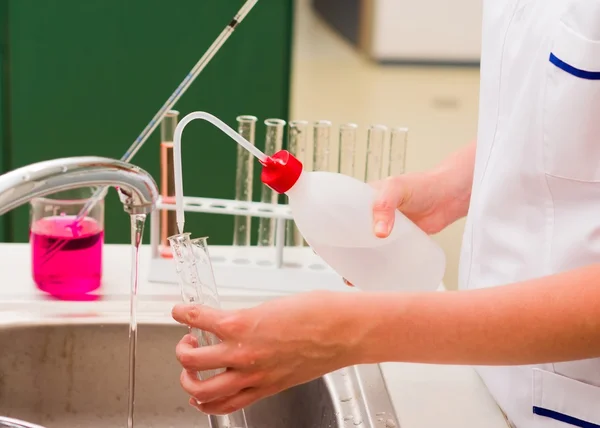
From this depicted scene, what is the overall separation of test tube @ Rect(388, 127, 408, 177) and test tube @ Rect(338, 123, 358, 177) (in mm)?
61

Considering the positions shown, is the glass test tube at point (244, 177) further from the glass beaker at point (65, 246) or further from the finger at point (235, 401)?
the finger at point (235, 401)

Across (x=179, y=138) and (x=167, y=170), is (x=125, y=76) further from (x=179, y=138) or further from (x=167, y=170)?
(x=179, y=138)

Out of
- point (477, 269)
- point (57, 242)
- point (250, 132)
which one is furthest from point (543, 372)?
point (57, 242)

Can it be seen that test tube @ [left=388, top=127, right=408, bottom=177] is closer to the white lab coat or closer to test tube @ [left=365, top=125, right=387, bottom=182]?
test tube @ [left=365, top=125, right=387, bottom=182]

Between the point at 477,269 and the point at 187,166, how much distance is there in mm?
1471

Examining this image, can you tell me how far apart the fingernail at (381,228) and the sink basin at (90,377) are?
12.5 inches

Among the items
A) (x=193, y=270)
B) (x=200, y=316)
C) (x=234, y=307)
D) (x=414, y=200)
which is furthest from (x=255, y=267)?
(x=200, y=316)

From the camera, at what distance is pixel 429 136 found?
4984mm

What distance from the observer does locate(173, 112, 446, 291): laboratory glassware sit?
0.93 m

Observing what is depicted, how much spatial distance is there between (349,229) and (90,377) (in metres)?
0.46

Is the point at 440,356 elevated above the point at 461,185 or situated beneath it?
situated beneath

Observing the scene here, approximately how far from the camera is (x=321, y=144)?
1311 mm

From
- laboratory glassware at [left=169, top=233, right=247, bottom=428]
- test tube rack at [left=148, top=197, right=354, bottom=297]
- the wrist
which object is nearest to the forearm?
the wrist

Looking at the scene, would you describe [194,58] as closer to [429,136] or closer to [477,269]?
[477,269]
